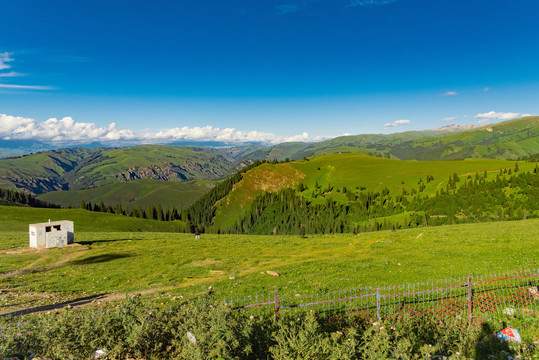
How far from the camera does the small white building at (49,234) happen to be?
130ft

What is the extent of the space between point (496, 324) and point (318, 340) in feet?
36.8

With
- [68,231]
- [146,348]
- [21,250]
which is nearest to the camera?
[146,348]

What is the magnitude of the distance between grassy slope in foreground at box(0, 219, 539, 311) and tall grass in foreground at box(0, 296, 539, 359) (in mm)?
4932

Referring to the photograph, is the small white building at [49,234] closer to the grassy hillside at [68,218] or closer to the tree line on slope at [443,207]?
the grassy hillside at [68,218]

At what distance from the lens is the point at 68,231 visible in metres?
42.2

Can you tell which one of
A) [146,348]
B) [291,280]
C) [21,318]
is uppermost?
[146,348]

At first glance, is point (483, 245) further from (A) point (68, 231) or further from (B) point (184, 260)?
→ (A) point (68, 231)

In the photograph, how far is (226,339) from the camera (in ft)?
32.6

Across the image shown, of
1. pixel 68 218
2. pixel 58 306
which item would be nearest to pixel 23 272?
pixel 58 306

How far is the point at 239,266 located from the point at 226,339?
2232 centimetres

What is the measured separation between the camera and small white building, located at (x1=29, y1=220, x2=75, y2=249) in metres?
39.7

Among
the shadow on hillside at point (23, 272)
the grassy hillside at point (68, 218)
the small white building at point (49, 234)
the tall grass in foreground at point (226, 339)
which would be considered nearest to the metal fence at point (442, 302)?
the tall grass in foreground at point (226, 339)

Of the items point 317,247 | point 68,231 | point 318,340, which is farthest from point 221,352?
point 68,231

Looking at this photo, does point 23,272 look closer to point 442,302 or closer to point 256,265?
point 256,265
